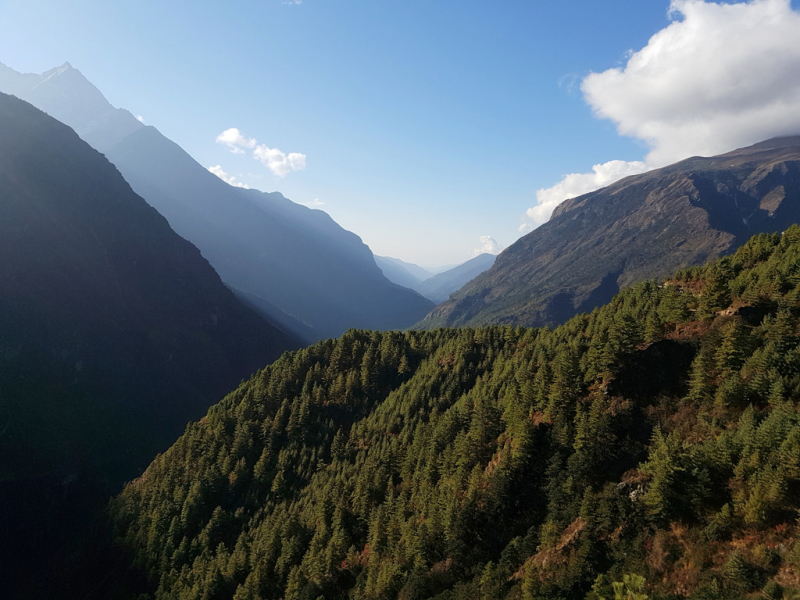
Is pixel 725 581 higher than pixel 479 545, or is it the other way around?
pixel 725 581

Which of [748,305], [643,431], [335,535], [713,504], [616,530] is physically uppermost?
[748,305]

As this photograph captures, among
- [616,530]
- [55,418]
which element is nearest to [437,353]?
[616,530]

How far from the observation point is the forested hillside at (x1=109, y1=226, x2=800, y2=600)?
42.2 metres

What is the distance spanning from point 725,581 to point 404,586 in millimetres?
42315

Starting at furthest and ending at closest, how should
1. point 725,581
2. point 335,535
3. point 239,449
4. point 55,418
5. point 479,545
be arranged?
point 55,418
point 239,449
point 335,535
point 479,545
point 725,581

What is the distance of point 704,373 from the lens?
184 feet

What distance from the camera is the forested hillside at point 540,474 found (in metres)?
42.2

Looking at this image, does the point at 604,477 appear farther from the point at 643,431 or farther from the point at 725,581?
the point at 725,581

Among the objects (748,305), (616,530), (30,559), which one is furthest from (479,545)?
(30,559)

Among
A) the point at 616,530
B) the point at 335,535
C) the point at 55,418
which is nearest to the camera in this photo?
the point at 616,530

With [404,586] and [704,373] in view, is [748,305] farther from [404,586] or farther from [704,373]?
[404,586]

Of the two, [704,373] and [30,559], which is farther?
[30,559]

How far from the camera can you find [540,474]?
202ft

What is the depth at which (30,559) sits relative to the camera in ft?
411
